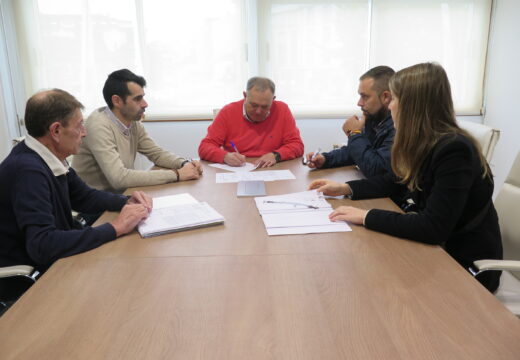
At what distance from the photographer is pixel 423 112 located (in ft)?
4.36

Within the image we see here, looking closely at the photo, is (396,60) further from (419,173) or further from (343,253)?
(343,253)

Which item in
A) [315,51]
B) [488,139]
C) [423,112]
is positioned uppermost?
[315,51]

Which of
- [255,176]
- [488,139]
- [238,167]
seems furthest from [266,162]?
[488,139]

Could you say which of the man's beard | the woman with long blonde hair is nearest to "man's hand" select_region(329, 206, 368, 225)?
the woman with long blonde hair

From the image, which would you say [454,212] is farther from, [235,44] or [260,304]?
[235,44]

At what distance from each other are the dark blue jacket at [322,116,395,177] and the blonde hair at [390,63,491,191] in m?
0.47

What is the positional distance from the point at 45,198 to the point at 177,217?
422 mm

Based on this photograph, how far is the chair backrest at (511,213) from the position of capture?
1541 millimetres

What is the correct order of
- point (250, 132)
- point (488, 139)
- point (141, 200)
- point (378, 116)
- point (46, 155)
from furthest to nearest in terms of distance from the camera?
point (250, 132) < point (378, 116) < point (488, 139) < point (141, 200) < point (46, 155)

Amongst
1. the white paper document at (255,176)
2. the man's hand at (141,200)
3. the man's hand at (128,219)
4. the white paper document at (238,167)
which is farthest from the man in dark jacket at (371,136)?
the man's hand at (128,219)

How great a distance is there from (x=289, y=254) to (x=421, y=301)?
380 millimetres

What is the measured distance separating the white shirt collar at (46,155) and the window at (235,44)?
2.63 meters

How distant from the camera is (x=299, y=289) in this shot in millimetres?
979

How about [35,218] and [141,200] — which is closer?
[35,218]
